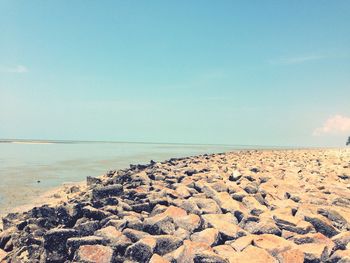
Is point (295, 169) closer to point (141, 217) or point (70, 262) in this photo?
point (141, 217)

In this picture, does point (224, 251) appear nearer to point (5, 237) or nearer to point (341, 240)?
point (341, 240)

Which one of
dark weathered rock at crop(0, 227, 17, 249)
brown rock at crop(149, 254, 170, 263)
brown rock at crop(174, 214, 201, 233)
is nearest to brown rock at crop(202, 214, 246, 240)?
brown rock at crop(174, 214, 201, 233)

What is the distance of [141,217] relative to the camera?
19.6ft

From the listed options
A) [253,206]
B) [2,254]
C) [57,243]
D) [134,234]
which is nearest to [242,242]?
[134,234]

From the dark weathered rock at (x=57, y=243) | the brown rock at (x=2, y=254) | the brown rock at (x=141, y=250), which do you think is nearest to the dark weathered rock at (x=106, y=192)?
the brown rock at (x=2, y=254)

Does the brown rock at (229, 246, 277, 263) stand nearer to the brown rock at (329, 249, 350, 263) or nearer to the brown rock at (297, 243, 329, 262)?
the brown rock at (297, 243, 329, 262)

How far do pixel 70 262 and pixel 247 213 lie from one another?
2978mm

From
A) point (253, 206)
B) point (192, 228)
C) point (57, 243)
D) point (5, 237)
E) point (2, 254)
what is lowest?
point (2, 254)

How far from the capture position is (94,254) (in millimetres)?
4527

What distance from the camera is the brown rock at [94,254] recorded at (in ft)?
14.6

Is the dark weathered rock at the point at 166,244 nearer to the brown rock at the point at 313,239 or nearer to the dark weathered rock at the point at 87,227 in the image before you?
the dark weathered rock at the point at 87,227

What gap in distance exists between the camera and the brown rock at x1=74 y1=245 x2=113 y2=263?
175 inches

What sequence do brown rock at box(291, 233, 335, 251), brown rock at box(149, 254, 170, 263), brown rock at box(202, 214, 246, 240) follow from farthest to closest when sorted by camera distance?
brown rock at box(202, 214, 246, 240)
brown rock at box(291, 233, 335, 251)
brown rock at box(149, 254, 170, 263)

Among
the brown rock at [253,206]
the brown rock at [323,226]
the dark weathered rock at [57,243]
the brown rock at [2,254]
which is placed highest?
the brown rock at [253,206]
